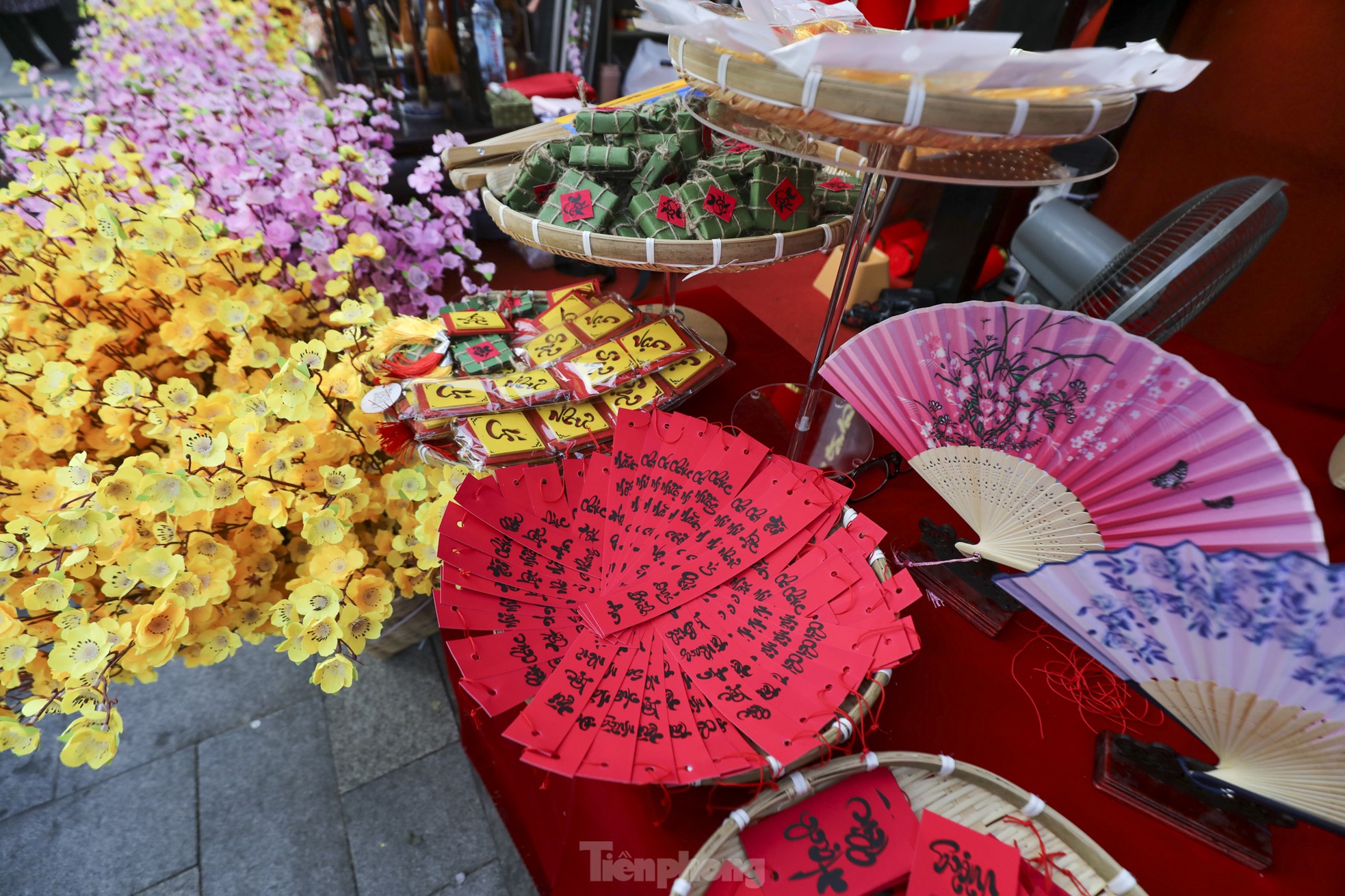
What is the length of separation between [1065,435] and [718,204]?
1.80 ft

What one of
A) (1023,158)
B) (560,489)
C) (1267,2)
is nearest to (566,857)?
(560,489)

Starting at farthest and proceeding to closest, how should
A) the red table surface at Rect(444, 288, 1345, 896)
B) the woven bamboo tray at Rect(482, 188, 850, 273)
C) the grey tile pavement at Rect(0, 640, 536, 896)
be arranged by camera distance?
1. the grey tile pavement at Rect(0, 640, 536, 896)
2. the woven bamboo tray at Rect(482, 188, 850, 273)
3. the red table surface at Rect(444, 288, 1345, 896)

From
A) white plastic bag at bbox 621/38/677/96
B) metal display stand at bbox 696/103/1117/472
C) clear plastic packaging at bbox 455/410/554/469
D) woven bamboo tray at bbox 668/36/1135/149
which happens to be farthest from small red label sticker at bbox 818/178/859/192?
white plastic bag at bbox 621/38/677/96

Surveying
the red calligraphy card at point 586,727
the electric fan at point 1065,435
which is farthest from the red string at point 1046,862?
the red calligraphy card at point 586,727

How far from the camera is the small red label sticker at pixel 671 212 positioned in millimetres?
908

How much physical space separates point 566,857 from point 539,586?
310 mm

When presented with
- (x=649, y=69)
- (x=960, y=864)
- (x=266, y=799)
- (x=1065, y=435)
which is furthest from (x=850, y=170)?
(x=649, y=69)

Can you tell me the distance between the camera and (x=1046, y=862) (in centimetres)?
56

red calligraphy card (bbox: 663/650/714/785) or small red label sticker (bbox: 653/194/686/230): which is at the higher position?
small red label sticker (bbox: 653/194/686/230)

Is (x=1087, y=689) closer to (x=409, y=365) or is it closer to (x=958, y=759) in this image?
(x=958, y=759)

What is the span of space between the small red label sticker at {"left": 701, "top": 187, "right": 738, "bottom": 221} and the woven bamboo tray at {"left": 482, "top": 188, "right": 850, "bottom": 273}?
0.06 metres

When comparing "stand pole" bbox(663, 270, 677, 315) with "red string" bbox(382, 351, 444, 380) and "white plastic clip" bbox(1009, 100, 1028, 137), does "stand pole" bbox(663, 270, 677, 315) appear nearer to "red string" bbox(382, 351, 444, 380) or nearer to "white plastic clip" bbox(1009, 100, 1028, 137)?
"red string" bbox(382, 351, 444, 380)

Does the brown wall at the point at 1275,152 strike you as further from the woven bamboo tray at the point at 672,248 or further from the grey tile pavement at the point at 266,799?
the grey tile pavement at the point at 266,799

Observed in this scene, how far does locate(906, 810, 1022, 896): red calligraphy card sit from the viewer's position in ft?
1.75
